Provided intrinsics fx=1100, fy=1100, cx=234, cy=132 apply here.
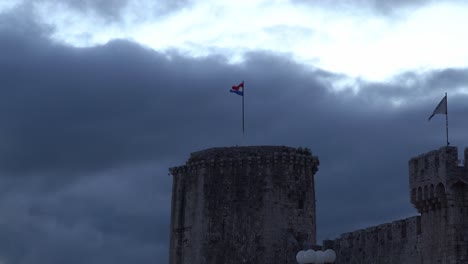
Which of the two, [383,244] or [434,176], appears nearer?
[434,176]

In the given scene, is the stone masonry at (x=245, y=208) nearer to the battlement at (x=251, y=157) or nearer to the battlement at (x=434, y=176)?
the battlement at (x=251, y=157)

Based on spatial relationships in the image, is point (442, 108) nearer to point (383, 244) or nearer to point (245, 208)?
point (383, 244)

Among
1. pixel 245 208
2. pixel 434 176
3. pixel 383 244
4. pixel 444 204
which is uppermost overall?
pixel 245 208

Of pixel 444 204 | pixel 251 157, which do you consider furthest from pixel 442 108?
pixel 251 157

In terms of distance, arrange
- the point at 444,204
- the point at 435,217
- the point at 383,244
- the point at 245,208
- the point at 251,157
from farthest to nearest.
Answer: the point at 251,157
the point at 245,208
the point at 383,244
the point at 435,217
the point at 444,204

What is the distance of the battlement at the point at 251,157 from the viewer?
59625mm

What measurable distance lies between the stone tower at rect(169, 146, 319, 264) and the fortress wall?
4430 mm

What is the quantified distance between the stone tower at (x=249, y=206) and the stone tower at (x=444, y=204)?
14.7 m

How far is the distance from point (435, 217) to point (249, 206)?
16.3m

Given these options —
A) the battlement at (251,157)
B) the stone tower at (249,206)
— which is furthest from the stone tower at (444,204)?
the battlement at (251,157)

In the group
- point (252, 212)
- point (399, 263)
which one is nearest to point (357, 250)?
point (399, 263)

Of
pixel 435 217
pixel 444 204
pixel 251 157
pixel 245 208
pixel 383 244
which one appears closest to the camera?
pixel 444 204

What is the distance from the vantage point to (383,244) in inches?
1953

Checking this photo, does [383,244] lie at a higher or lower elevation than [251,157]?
lower
